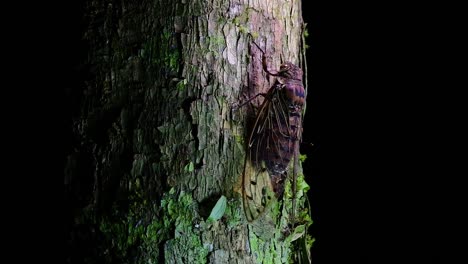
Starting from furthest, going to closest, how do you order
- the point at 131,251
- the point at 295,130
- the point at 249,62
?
the point at 295,130
the point at 249,62
the point at 131,251

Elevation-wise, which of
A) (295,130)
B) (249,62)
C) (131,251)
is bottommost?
(131,251)

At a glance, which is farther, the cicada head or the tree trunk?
the cicada head

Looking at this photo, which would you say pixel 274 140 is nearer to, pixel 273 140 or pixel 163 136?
pixel 273 140

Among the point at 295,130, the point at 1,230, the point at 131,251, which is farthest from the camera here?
the point at 1,230

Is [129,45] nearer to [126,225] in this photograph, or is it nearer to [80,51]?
[80,51]

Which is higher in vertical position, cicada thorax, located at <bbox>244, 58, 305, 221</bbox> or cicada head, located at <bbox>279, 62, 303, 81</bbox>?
cicada head, located at <bbox>279, 62, 303, 81</bbox>

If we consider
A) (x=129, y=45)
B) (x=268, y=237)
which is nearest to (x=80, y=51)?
(x=129, y=45)

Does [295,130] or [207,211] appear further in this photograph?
[295,130]
